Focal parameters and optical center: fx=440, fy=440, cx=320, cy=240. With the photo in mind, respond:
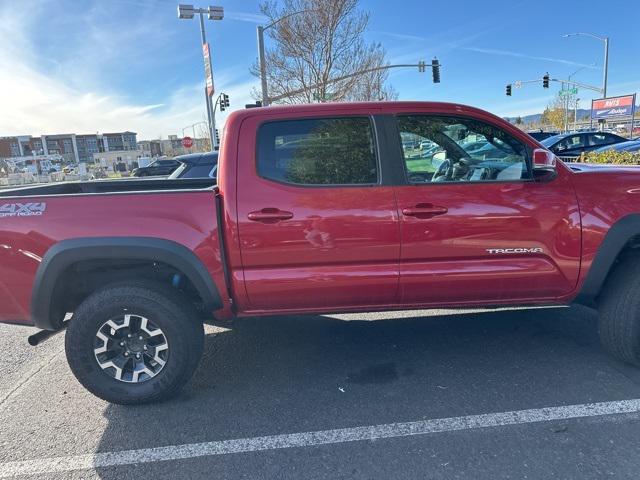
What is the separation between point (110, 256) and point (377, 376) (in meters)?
2.08

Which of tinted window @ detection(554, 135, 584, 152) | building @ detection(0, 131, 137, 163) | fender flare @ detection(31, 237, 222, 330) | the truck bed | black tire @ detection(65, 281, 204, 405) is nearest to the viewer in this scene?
fender flare @ detection(31, 237, 222, 330)

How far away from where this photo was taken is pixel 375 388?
125 inches

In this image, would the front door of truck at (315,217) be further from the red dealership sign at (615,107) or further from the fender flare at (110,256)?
the red dealership sign at (615,107)

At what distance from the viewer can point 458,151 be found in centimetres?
Answer: 332

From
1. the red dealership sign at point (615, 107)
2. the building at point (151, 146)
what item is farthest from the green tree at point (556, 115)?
the building at point (151, 146)

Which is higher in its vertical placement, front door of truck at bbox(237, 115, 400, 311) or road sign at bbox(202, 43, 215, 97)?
road sign at bbox(202, 43, 215, 97)

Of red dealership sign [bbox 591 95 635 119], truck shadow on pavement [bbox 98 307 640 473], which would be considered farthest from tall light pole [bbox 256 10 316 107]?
red dealership sign [bbox 591 95 635 119]

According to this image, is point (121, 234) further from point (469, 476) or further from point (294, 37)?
point (294, 37)

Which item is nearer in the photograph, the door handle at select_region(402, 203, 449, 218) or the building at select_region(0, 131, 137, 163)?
the door handle at select_region(402, 203, 449, 218)

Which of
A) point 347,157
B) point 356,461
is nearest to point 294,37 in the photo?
point 347,157

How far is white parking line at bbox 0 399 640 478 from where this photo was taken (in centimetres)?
254

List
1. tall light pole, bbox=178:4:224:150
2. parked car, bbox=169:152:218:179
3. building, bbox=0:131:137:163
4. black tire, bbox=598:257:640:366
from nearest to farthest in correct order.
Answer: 1. black tire, bbox=598:257:640:366
2. parked car, bbox=169:152:218:179
3. tall light pole, bbox=178:4:224:150
4. building, bbox=0:131:137:163

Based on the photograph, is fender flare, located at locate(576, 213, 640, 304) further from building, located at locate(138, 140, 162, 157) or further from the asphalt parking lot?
building, located at locate(138, 140, 162, 157)

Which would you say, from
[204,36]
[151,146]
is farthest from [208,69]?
[151,146]
